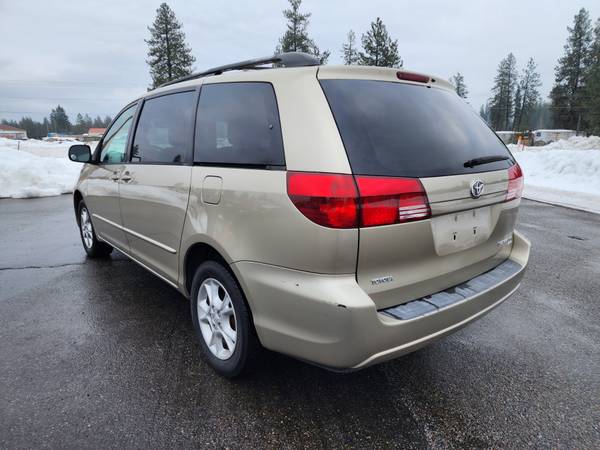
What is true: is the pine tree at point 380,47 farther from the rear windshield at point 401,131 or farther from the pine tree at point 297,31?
the rear windshield at point 401,131

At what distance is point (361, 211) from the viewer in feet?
5.87

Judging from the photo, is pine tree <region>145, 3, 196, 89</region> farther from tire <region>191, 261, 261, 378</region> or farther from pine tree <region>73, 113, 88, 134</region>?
pine tree <region>73, 113, 88, 134</region>

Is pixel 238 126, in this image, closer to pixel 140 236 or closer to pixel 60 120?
pixel 140 236

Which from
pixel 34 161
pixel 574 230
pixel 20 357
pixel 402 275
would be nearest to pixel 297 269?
pixel 402 275

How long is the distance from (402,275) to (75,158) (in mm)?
3875

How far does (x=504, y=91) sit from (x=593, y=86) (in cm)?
2990

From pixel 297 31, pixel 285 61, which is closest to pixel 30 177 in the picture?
pixel 285 61

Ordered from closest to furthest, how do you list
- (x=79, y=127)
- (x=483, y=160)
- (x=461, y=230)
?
1. (x=461, y=230)
2. (x=483, y=160)
3. (x=79, y=127)

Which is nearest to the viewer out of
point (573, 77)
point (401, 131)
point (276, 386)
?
point (401, 131)

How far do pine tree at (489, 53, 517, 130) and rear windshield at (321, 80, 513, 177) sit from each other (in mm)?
85072

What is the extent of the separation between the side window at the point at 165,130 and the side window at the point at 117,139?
0.28 m

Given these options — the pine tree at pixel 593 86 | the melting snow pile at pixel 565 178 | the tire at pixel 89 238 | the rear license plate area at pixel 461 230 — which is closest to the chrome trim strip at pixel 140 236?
the tire at pixel 89 238

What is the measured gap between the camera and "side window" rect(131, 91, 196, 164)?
2799 mm

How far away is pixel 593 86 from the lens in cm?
4772
